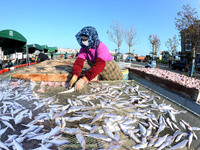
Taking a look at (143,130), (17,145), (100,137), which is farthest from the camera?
(143,130)

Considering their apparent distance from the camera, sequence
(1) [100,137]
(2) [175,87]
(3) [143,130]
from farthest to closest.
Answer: (2) [175,87] → (3) [143,130] → (1) [100,137]

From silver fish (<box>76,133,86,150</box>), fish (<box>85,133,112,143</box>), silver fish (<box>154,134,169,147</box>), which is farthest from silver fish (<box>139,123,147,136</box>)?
silver fish (<box>76,133,86,150</box>)

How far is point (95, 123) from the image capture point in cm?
140

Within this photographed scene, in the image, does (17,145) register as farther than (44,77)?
No

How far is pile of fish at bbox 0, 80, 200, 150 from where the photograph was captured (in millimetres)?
1133

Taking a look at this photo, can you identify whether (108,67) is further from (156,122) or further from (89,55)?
(156,122)

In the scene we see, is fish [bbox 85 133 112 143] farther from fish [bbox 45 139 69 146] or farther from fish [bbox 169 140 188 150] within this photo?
fish [bbox 169 140 188 150]

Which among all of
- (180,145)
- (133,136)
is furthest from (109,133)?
(180,145)

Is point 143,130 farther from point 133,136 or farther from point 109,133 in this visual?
point 109,133

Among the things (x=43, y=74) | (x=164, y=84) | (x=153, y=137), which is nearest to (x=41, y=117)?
(x=153, y=137)

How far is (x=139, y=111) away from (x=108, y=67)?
195 centimetres

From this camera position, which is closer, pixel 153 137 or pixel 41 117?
pixel 153 137

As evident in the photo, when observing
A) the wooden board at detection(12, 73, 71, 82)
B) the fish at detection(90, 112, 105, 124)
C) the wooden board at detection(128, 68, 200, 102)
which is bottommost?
the wooden board at detection(128, 68, 200, 102)

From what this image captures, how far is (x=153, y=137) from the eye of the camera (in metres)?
1.23
